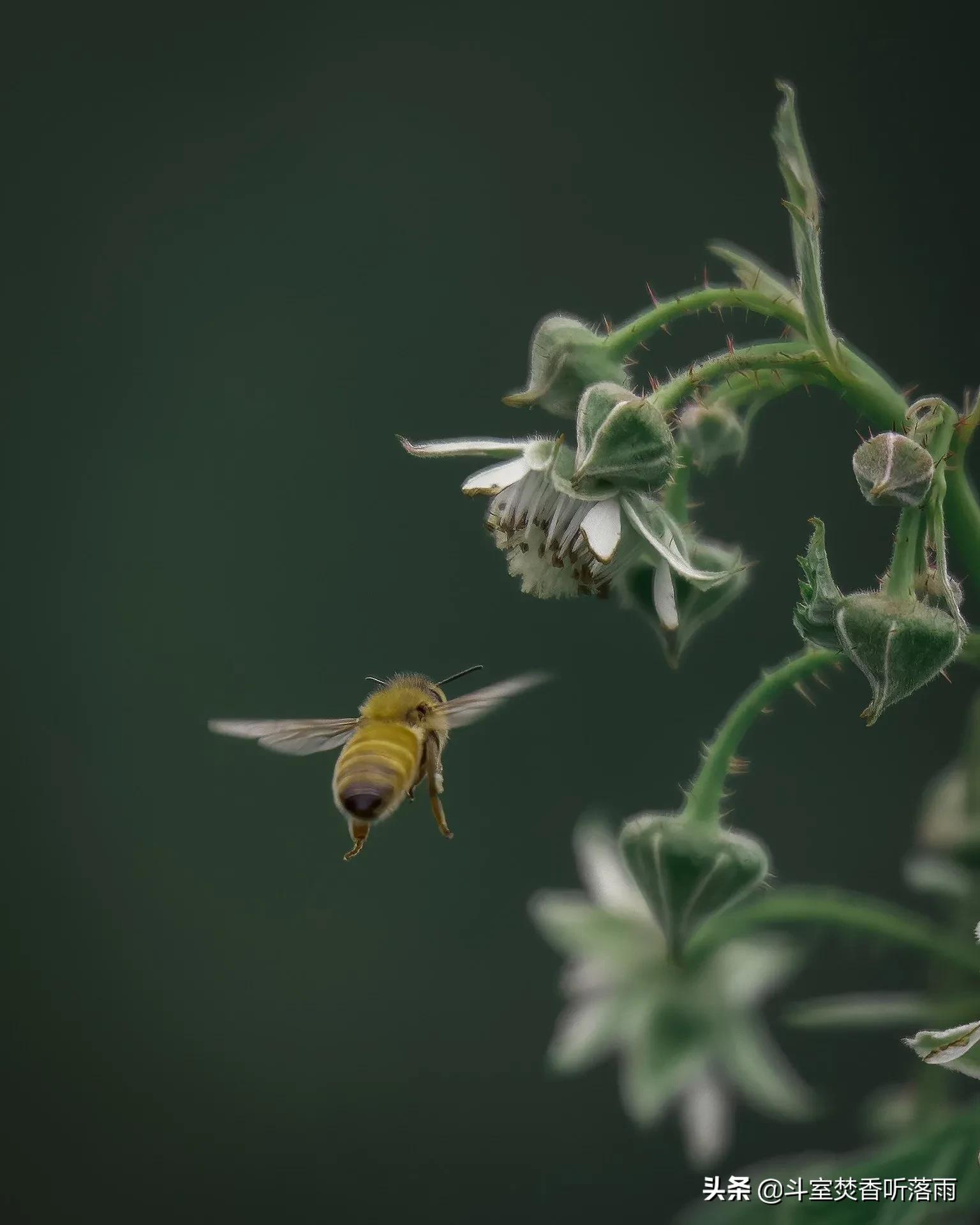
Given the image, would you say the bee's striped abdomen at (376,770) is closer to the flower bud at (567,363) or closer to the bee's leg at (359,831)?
the bee's leg at (359,831)

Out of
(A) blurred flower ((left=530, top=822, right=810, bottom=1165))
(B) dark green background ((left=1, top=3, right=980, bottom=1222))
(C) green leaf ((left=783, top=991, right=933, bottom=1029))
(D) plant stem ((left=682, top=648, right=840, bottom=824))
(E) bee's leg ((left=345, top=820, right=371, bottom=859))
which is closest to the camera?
(D) plant stem ((left=682, top=648, right=840, bottom=824))

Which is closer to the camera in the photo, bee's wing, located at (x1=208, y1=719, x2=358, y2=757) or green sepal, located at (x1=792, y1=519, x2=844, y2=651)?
green sepal, located at (x1=792, y1=519, x2=844, y2=651)

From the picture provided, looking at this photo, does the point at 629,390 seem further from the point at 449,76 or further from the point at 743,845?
the point at 449,76

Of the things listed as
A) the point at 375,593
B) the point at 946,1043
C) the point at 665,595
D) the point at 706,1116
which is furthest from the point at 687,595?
the point at 375,593

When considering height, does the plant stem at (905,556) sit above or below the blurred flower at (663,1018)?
above

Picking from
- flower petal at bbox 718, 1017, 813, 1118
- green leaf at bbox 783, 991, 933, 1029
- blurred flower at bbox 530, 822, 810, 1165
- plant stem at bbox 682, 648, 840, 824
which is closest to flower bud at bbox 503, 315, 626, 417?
plant stem at bbox 682, 648, 840, 824

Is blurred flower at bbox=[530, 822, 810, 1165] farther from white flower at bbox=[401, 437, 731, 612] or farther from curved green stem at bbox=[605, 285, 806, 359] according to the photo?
curved green stem at bbox=[605, 285, 806, 359]

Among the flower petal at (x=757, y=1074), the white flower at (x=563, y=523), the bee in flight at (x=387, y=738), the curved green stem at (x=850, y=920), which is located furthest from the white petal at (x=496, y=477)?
the flower petal at (x=757, y=1074)
